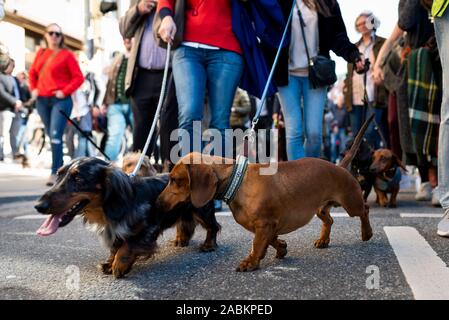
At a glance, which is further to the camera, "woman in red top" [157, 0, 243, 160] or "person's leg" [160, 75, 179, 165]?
"person's leg" [160, 75, 179, 165]

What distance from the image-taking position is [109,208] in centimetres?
258

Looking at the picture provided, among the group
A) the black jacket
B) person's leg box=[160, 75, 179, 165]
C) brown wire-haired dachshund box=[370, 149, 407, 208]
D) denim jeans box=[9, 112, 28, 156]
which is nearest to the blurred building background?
denim jeans box=[9, 112, 28, 156]

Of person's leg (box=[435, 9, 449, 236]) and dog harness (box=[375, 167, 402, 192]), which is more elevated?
person's leg (box=[435, 9, 449, 236])

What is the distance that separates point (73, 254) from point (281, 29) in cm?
233

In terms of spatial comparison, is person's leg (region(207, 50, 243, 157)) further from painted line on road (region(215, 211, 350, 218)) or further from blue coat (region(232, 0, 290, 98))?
painted line on road (region(215, 211, 350, 218))

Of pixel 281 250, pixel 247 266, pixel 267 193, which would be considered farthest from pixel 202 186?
pixel 281 250

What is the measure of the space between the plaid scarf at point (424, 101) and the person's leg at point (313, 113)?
0.76 m

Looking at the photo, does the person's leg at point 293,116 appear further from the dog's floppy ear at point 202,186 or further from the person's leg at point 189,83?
the dog's floppy ear at point 202,186

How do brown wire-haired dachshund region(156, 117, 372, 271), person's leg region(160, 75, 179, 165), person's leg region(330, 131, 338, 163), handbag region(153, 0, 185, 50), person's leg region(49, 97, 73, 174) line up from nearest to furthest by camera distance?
brown wire-haired dachshund region(156, 117, 372, 271), handbag region(153, 0, 185, 50), person's leg region(160, 75, 179, 165), person's leg region(49, 97, 73, 174), person's leg region(330, 131, 338, 163)

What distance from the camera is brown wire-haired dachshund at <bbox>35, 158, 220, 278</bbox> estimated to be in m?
2.44

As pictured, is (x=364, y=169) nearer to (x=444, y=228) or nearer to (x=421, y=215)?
(x=421, y=215)

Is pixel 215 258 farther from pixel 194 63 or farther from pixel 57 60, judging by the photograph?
pixel 57 60

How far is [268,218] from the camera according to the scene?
253cm

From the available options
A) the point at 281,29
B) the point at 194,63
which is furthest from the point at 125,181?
the point at 281,29
